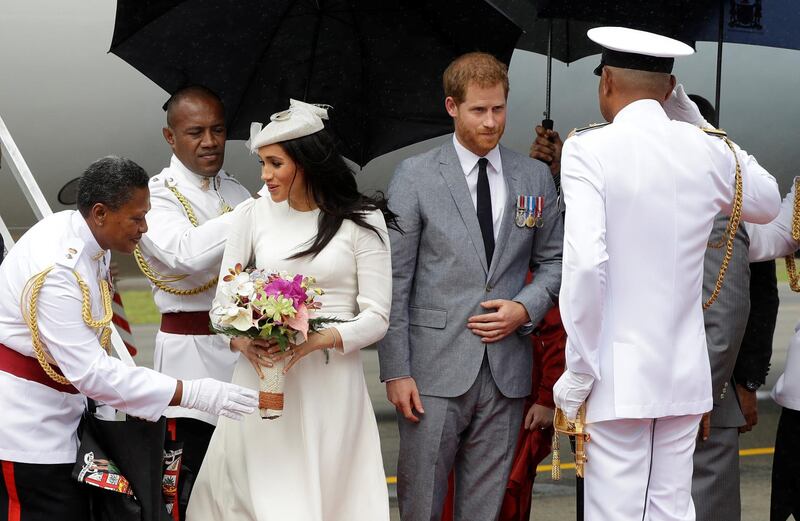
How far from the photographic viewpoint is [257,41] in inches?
177

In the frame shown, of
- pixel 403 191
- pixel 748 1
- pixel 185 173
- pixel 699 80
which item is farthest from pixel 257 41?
pixel 699 80

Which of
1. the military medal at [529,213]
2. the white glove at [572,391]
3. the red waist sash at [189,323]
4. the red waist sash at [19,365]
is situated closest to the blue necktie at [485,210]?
the military medal at [529,213]

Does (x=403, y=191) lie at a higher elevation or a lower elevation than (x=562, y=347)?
higher

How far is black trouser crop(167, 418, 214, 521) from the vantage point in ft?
12.5

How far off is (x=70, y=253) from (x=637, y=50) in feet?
5.25

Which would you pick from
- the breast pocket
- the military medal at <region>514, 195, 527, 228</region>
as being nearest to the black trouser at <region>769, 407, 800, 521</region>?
the military medal at <region>514, 195, 527, 228</region>

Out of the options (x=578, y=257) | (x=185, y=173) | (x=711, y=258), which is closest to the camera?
(x=578, y=257)

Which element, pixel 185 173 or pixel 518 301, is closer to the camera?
pixel 518 301

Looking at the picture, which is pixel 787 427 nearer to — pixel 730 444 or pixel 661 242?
pixel 730 444

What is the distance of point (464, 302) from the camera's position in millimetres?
3656

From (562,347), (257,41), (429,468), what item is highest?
(257,41)

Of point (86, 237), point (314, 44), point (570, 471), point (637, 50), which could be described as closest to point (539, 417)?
point (637, 50)

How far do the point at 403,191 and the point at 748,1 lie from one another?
5.34ft

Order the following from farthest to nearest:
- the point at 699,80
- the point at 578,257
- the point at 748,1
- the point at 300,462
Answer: the point at 699,80, the point at 748,1, the point at 300,462, the point at 578,257
